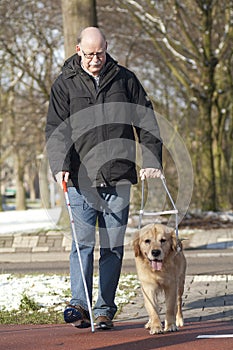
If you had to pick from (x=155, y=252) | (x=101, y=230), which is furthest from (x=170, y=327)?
(x=101, y=230)

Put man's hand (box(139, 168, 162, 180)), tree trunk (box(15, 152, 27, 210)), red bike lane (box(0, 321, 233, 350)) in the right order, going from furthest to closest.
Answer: tree trunk (box(15, 152, 27, 210)) < man's hand (box(139, 168, 162, 180)) < red bike lane (box(0, 321, 233, 350))

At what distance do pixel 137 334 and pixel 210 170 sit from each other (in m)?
16.1

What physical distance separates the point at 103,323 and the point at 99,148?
1340 mm

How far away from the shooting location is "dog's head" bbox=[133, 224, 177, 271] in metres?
6.73

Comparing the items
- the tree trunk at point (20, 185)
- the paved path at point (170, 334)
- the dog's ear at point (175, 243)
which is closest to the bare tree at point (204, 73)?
the paved path at point (170, 334)

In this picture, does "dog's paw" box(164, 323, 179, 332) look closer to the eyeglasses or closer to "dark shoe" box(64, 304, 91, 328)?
"dark shoe" box(64, 304, 91, 328)

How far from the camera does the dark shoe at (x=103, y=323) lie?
7.01m

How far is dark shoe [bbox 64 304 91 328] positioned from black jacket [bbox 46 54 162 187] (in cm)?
97

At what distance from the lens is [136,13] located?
80.1 ft

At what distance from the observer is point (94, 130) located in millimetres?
7031

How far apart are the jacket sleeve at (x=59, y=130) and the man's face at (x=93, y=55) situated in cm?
27

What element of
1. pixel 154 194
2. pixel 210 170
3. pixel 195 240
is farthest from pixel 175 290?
pixel 210 170

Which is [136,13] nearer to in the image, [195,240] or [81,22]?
[81,22]

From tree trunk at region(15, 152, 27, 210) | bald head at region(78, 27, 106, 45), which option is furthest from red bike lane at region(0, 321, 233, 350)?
tree trunk at region(15, 152, 27, 210)
